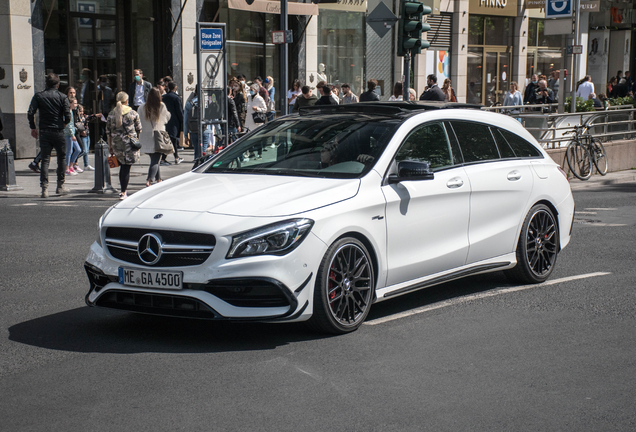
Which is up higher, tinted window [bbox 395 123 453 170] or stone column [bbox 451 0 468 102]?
stone column [bbox 451 0 468 102]

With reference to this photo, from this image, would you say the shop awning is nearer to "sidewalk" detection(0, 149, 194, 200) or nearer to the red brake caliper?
"sidewalk" detection(0, 149, 194, 200)

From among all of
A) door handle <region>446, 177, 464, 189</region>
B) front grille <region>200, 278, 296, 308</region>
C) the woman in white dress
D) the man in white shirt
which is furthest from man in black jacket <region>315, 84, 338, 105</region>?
front grille <region>200, 278, 296, 308</region>

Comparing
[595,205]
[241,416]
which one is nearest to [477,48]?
[595,205]

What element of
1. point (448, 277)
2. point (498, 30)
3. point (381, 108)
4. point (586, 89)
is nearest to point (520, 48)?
point (498, 30)

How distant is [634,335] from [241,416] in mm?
3053

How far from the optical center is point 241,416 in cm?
425

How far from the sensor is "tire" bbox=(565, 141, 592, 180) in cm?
1797

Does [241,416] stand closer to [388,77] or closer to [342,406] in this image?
[342,406]

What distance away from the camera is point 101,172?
1468 cm

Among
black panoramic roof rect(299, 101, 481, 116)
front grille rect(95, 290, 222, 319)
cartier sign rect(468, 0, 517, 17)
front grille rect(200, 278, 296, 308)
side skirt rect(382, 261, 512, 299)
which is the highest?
cartier sign rect(468, 0, 517, 17)

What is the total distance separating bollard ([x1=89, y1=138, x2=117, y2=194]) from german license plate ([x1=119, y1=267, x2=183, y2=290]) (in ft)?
31.2

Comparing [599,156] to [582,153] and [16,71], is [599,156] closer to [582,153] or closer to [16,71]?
[582,153]

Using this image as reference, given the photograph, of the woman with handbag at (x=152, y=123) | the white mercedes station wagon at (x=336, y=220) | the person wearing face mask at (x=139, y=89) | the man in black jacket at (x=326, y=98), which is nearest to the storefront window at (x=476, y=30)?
the person wearing face mask at (x=139, y=89)

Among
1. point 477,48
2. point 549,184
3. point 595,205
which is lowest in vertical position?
point 595,205
